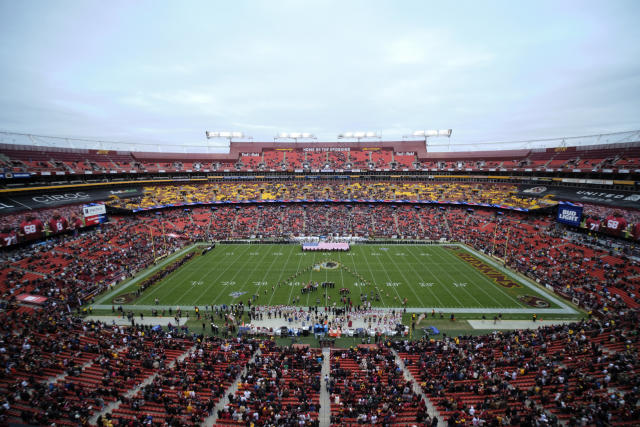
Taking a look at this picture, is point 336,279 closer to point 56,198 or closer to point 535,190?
point 535,190

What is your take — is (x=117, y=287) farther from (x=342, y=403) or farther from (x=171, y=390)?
(x=342, y=403)

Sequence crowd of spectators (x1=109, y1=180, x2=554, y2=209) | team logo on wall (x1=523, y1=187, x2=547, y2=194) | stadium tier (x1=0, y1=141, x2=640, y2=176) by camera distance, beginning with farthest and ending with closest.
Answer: crowd of spectators (x1=109, y1=180, x2=554, y2=209)
team logo on wall (x1=523, y1=187, x2=547, y2=194)
stadium tier (x1=0, y1=141, x2=640, y2=176)

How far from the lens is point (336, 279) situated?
95.4 ft

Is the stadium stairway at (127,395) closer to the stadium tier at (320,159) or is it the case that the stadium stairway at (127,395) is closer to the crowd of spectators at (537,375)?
the crowd of spectators at (537,375)

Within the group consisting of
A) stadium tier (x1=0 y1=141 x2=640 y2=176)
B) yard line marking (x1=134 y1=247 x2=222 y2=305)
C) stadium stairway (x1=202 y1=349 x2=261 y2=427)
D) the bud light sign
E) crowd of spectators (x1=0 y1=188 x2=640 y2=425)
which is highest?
stadium tier (x1=0 y1=141 x2=640 y2=176)

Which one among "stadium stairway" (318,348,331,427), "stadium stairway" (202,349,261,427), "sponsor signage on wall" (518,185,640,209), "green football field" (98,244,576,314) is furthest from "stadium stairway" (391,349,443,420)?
"sponsor signage on wall" (518,185,640,209)

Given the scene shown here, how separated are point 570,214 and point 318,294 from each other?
110ft

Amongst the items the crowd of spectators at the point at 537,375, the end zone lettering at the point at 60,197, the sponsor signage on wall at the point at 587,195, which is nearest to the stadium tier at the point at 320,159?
the sponsor signage on wall at the point at 587,195

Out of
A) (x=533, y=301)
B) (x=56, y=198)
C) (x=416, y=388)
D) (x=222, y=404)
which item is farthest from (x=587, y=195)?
(x=56, y=198)

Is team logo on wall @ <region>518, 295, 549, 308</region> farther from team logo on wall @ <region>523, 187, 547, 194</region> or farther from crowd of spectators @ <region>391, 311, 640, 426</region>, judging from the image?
team logo on wall @ <region>523, 187, 547, 194</region>

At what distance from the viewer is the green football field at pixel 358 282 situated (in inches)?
957

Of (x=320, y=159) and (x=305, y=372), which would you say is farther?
(x=320, y=159)

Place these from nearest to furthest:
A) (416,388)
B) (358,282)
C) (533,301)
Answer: (416,388), (533,301), (358,282)

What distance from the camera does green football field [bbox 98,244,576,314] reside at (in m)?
24.3
